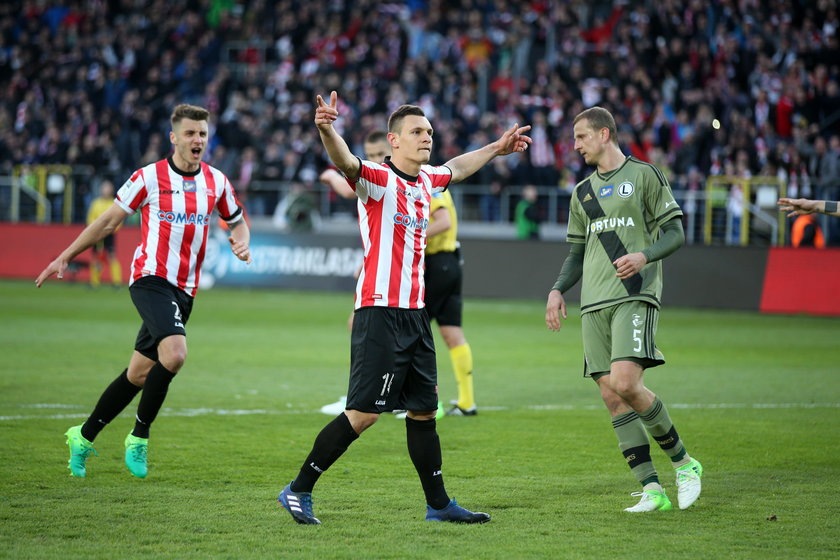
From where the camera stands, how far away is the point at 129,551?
17.5 feet

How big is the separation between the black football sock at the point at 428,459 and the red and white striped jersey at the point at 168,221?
7.34 ft

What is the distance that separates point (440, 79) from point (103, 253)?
29.5ft

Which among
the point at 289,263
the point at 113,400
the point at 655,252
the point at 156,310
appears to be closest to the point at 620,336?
the point at 655,252

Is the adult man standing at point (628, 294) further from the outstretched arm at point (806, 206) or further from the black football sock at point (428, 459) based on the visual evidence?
the black football sock at point (428, 459)

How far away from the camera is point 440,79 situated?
28.1 meters

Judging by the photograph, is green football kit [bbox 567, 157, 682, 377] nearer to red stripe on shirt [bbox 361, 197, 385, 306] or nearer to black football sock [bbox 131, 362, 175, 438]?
red stripe on shirt [bbox 361, 197, 385, 306]

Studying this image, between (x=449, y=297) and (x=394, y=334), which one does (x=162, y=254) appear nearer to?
(x=394, y=334)

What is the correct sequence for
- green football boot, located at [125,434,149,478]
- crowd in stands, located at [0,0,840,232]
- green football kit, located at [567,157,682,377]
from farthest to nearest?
1. crowd in stands, located at [0,0,840,232]
2. green football boot, located at [125,434,149,478]
3. green football kit, located at [567,157,682,377]

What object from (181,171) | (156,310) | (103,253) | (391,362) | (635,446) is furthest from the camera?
(103,253)

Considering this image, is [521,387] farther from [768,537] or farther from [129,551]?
[129,551]

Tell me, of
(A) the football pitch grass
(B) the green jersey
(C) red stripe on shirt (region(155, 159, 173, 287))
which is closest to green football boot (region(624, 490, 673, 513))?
(A) the football pitch grass

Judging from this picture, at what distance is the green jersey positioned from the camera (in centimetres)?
648

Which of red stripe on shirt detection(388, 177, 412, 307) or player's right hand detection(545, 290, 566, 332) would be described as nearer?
red stripe on shirt detection(388, 177, 412, 307)

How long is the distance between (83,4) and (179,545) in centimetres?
3384
